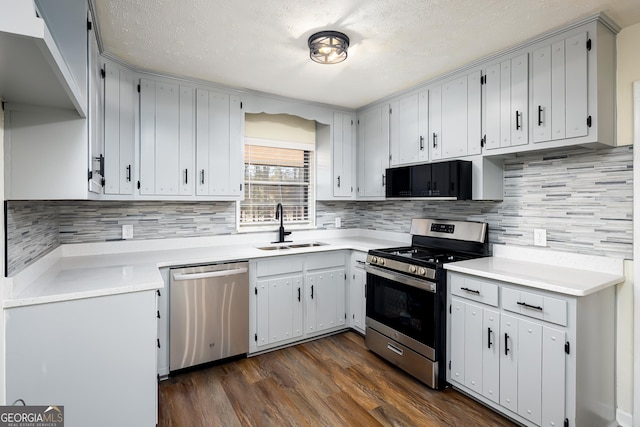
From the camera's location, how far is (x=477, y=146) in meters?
2.57

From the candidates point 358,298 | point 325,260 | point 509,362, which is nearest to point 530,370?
point 509,362

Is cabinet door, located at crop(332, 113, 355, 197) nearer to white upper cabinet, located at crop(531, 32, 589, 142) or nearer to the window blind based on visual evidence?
the window blind

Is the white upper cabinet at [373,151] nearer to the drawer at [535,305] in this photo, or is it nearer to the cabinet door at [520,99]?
the cabinet door at [520,99]

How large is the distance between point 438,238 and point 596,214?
1.17 metres

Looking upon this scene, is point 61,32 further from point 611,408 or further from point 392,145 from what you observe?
point 611,408

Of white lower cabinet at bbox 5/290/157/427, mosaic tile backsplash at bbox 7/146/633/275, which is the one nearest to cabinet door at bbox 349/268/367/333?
mosaic tile backsplash at bbox 7/146/633/275

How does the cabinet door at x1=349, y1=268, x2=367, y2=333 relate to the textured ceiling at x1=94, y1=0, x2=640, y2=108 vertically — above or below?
below

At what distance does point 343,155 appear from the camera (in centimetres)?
380

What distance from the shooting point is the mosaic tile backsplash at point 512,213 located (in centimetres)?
201

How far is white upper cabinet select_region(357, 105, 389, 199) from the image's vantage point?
3463 mm

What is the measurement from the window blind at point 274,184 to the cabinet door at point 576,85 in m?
2.49

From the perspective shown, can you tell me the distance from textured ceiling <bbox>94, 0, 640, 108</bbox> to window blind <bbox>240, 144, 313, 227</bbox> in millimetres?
938

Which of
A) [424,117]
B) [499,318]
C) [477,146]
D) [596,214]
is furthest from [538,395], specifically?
[424,117]

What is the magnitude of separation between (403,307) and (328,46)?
1.98 m
